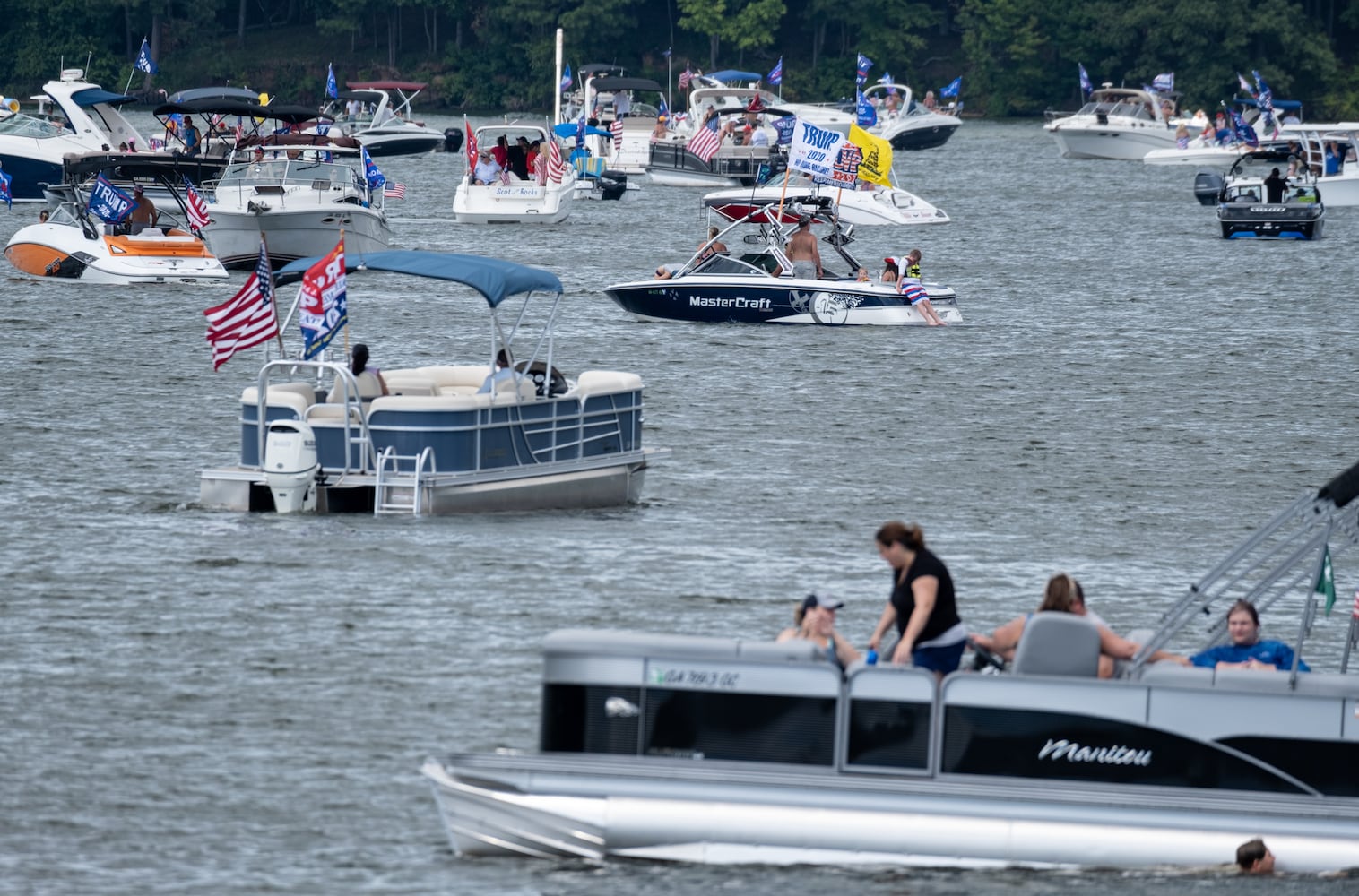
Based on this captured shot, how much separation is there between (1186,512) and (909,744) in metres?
12.2

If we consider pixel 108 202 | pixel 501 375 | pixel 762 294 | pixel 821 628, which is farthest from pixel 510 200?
pixel 821 628

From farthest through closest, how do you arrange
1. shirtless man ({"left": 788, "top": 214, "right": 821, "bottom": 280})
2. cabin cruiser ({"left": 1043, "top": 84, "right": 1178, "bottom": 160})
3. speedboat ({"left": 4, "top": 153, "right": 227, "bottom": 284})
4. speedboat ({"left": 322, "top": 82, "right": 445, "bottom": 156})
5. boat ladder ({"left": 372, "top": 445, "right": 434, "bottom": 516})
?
1. cabin cruiser ({"left": 1043, "top": 84, "right": 1178, "bottom": 160})
2. speedboat ({"left": 322, "top": 82, "right": 445, "bottom": 156})
3. speedboat ({"left": 4, "top": 153, "right": 227, "bottom": 284})
4. shirtless man ({"left": 788, "top": 214, "right": 821, "bottom": 280})
5. boat ladder ({"left": 372, "top": 445, "right": 434, "bottom": 516})

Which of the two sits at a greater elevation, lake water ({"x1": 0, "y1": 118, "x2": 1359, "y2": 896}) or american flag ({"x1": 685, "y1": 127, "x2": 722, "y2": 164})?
american flag ({"x1": 685, "y1": 127, "x2": 722, "y2": 164})

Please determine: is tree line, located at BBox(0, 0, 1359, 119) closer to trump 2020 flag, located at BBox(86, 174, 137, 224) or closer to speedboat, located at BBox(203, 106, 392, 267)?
speedboat, located at BBox(203, 106, 392, 267)

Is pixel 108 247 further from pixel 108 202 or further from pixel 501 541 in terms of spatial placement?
pixel 501 541

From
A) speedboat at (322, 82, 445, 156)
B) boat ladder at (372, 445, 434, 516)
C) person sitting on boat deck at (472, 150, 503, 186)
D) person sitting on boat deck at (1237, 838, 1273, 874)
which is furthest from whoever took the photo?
speedboat at (322, 82, 445, 156)

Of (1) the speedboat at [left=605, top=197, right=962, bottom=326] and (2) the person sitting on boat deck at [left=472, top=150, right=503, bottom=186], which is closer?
(1) the speedboat at [left=605, top=197, right=962, bottom=326]

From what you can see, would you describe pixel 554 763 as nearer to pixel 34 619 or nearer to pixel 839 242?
pixel 34 619

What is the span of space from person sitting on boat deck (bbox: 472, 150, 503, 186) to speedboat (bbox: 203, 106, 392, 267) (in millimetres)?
11367

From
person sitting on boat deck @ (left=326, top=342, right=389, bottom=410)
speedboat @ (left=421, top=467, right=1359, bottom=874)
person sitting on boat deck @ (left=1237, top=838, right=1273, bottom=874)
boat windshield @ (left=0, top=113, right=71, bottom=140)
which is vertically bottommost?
person sitting on boat deck @ (left=1237, top=838, right=1273, bottom=874)

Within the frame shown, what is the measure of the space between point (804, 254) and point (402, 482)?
1748cm

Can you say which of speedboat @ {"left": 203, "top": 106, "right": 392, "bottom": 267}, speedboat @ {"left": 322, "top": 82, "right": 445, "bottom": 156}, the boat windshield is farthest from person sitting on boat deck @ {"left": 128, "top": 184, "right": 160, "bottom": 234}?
speedboat @ {"left": 322, "top": 82, "right": 445, "bottom": 156}

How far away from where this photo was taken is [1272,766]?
13.3 meters

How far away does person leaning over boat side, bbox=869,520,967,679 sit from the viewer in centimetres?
1403
